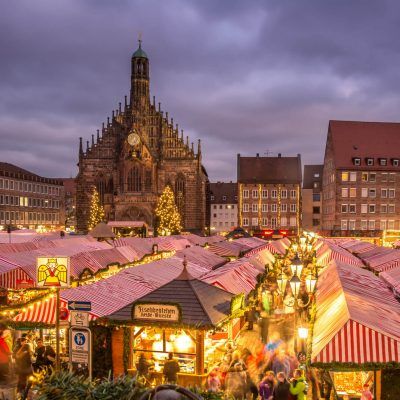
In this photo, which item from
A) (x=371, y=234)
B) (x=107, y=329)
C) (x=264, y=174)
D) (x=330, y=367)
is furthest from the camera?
(x=264, y=174)

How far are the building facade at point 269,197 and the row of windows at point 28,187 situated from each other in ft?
109

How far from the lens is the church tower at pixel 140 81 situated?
244 ft

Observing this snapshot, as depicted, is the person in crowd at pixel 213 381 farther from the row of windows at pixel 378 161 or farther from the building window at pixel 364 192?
the row of windows at pixel 378 161

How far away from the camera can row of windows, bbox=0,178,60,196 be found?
255ft

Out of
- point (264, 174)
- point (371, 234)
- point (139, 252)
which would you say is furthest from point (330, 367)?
point (264, 174)

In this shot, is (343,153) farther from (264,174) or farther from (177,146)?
(177,146)

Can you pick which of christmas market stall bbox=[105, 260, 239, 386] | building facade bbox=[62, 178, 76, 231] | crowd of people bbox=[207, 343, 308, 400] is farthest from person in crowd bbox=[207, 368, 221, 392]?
building facade bbox=[62, 178, 76, 231]

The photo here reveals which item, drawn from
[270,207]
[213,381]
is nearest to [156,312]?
[213,381]

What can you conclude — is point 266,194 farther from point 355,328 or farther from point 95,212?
point 355,328

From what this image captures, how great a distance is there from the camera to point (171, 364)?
999cm

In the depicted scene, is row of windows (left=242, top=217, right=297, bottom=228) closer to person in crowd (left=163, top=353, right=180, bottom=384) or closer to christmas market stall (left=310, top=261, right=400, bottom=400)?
christmas market stall (left=310, top=261, right=400, bottom=400)

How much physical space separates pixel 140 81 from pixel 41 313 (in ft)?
220

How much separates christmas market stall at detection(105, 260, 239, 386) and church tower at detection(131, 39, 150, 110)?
64788 mm

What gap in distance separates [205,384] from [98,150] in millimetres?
65778
